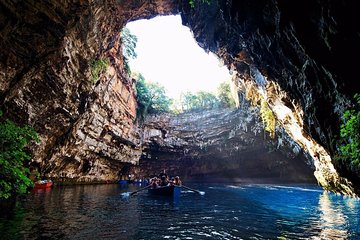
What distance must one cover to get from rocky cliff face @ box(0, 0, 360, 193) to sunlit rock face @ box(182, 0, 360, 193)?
43mm

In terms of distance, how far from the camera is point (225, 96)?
130 ft

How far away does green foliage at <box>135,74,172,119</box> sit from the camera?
35.1 metres

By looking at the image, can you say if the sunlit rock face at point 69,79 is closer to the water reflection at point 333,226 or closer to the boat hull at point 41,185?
the boat hull at point 41,185

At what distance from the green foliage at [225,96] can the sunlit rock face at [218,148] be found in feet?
5.82

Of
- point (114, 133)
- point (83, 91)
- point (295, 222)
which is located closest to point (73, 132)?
point (83, 91)

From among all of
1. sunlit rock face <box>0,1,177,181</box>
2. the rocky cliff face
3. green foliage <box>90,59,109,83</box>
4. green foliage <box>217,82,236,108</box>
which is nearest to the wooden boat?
the rocky cliff face

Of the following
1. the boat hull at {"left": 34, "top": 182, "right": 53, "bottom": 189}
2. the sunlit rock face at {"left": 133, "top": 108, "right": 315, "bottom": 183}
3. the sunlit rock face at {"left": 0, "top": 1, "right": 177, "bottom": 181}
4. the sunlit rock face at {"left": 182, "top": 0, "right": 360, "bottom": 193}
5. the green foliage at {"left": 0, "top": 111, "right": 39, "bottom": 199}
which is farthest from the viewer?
the sunlit rock face at {"left": 133, "top": 108, "right": 315, "bottom": 183}

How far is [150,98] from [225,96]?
1157cm

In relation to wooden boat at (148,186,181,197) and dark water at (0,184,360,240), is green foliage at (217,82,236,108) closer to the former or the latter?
wooden boat at (148,186,181,197)

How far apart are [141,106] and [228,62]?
56.3 feet

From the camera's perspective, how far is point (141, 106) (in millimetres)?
35375

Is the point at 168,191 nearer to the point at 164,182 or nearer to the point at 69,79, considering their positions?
the point at 164,182

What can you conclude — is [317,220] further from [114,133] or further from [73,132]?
[114,133]

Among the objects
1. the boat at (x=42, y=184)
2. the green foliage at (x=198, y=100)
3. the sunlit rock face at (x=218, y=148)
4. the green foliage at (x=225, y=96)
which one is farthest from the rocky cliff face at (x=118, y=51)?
the green foliage at (x=198, y=100)
